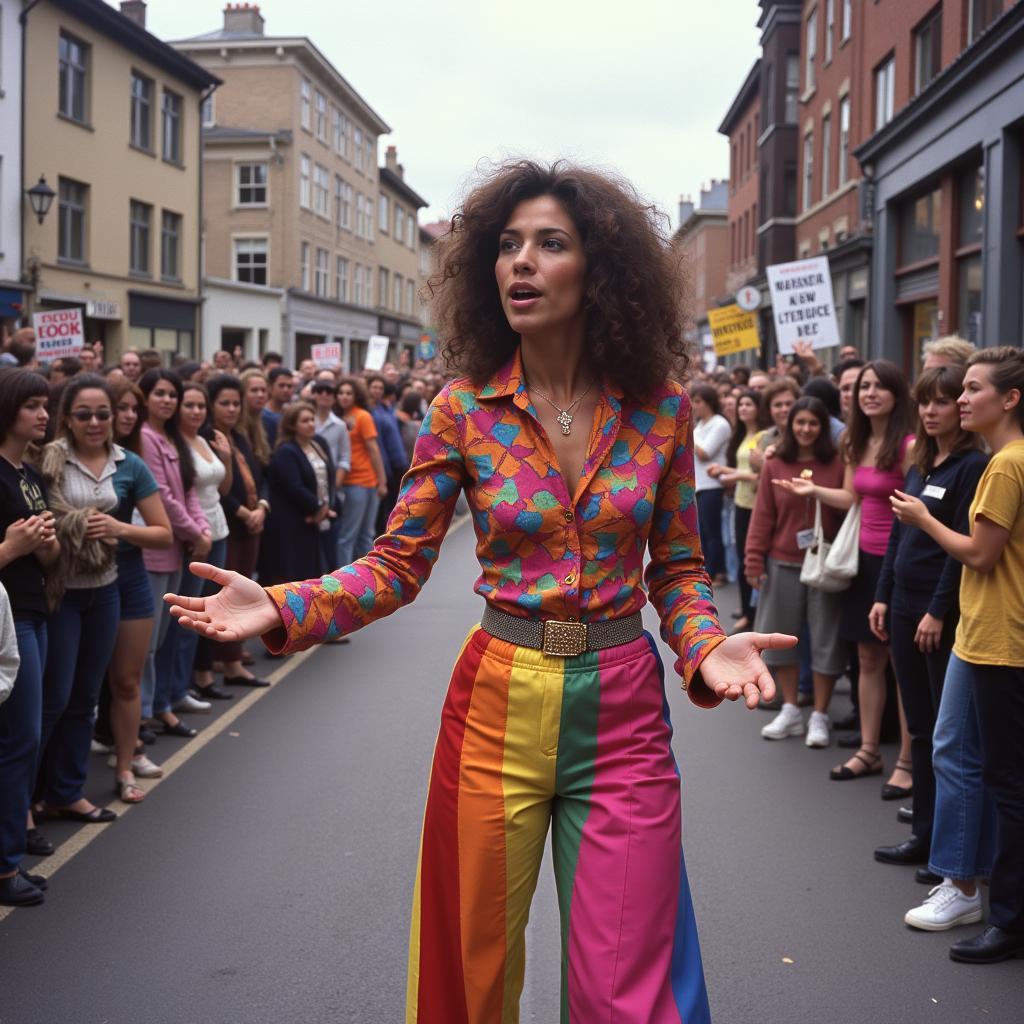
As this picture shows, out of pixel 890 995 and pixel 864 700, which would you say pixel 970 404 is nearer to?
pixel 890 995

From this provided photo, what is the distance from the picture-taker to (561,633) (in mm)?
2855

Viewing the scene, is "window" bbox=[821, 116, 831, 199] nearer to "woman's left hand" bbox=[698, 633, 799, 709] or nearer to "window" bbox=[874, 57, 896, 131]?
"window" bbox=[874, 57, 896, 131]

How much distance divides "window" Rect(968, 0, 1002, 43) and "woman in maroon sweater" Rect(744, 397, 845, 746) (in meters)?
11.9

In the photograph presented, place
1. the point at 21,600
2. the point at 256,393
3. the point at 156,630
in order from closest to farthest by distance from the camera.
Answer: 1. the point at 21,600
2. the point at 156,630
3. the point at 256,393

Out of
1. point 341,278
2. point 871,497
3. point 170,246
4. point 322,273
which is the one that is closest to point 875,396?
point 871,497

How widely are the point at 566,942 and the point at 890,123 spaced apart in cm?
2052

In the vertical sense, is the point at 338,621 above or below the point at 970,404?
below

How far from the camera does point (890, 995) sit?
4367mm

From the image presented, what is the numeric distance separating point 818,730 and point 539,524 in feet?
17.6

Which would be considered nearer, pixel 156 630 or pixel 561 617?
pixel 561 617

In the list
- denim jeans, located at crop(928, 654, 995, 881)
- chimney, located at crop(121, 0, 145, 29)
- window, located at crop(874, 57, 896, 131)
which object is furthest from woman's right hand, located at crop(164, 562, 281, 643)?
chimney, located at crop(121, 0, 145, 29)

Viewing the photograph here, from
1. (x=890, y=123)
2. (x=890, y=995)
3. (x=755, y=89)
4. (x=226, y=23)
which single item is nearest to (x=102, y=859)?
(x=890, y=995)

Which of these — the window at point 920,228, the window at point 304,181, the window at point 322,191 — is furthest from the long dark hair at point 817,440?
the window at point 322,191

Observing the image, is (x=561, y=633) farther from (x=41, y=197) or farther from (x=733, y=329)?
(x=41, y=197)
